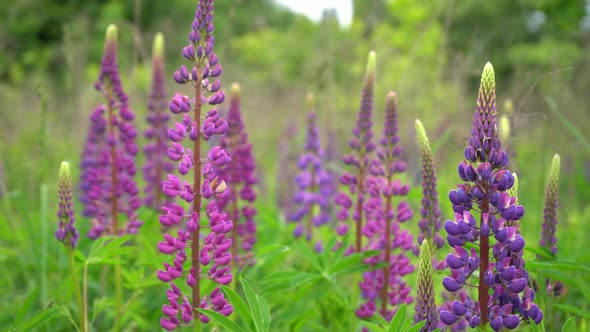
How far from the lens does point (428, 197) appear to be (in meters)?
2.10

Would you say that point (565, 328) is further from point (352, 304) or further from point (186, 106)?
point (186, 106)

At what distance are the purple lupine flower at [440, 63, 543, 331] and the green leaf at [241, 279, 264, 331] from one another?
1.81 feet

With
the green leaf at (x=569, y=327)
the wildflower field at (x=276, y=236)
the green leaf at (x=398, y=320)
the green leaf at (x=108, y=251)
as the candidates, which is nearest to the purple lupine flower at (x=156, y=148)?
the wildflower field at (x=276, y=236)

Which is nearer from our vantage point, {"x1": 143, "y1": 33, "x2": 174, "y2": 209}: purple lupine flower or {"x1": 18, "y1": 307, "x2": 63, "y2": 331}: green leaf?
{"x1": 18, "y1": 307, "x2": 63, "y2": 331}: green leaf

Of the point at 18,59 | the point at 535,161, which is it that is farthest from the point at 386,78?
the point at 18,59

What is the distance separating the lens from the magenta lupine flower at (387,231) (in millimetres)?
2455

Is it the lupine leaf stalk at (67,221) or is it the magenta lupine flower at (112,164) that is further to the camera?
the magenta lupine flower at (112,164)

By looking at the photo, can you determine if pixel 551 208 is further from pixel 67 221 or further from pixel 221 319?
pixel 67 221

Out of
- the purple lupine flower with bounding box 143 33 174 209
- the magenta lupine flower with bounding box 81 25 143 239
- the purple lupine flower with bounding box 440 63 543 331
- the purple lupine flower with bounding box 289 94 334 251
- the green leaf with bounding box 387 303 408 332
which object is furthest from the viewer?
the purple lupine flower with bounding box 289 94 334 251

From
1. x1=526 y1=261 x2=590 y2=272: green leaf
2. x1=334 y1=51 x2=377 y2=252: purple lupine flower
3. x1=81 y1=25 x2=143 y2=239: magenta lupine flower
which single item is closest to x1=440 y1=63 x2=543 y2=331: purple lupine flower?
x1=526 y1=261 x2=590 y2=272: green leaf

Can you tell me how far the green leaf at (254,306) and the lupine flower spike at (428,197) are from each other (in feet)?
2.20

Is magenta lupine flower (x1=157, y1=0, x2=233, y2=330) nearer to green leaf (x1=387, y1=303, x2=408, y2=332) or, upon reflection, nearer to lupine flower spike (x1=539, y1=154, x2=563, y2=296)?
green leaf (x1=387, y1=303, x2=408, y2=332)

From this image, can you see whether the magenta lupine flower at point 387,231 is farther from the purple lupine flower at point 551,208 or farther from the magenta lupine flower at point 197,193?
the magenta lupine flower at point 197,193

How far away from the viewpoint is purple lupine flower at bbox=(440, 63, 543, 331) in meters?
1.50
